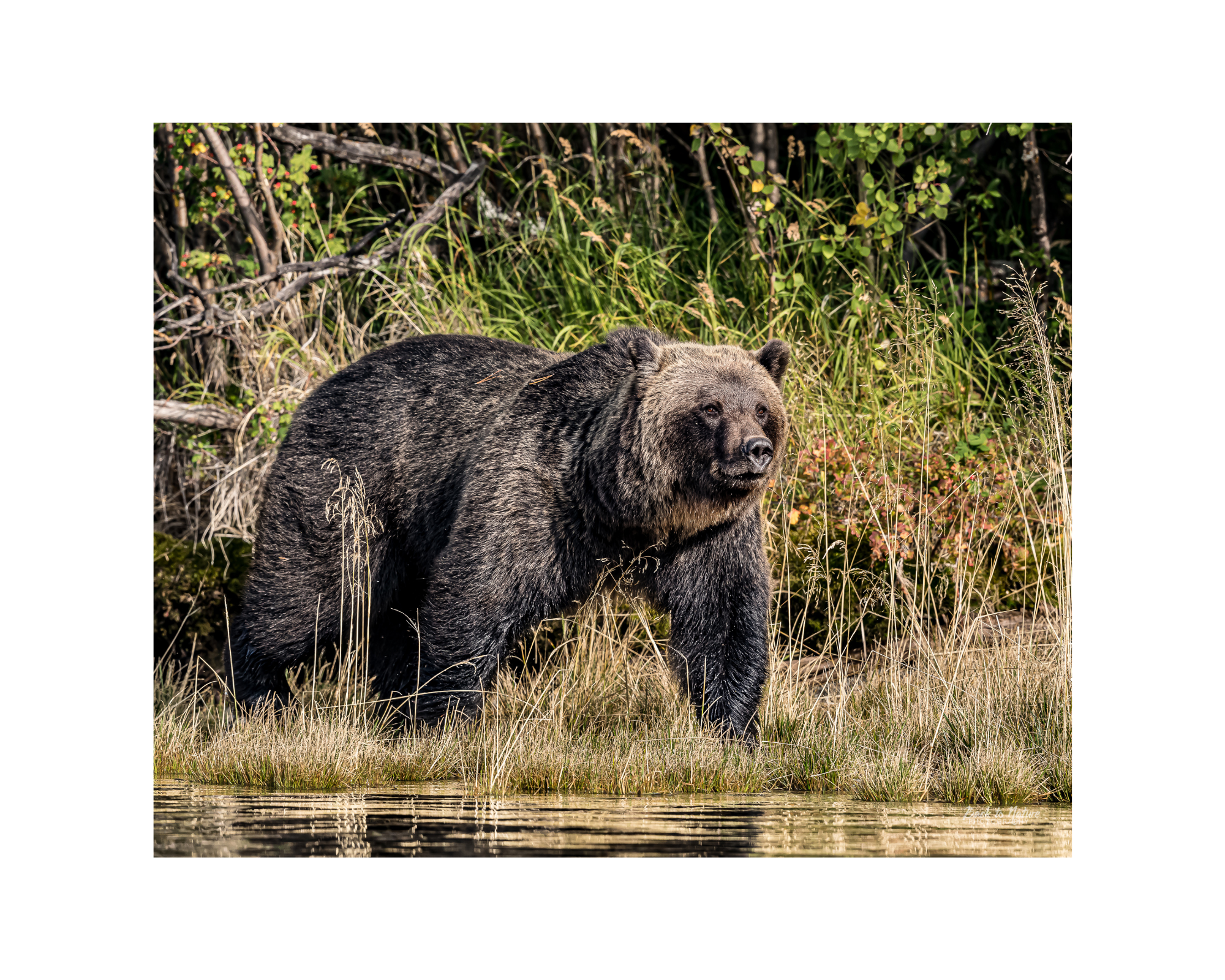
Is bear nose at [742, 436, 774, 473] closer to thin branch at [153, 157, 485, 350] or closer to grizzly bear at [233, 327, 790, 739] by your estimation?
grizzly bear at [233, 327, 790, 739]

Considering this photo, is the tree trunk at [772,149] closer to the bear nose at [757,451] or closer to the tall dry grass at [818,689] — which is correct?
the tall dry grass at [818,689]

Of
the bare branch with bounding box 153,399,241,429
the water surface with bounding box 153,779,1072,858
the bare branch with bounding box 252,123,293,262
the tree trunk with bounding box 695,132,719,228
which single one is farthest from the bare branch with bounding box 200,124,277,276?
the water surface with bounding box 153,779,1072,858

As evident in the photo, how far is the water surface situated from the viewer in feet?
14.8

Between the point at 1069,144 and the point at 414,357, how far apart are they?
581 cm

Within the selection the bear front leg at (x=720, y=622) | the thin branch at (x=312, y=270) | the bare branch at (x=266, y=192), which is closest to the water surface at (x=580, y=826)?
the bear front leg at (x=720, y=622)

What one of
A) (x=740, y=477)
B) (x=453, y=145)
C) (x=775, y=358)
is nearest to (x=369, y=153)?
(x=453, y=145)

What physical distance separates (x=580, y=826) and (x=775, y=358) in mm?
2762

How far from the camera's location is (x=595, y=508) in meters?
6.55

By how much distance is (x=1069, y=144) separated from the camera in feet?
35.2

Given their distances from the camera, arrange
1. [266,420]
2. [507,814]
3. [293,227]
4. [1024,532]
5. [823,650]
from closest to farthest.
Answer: [507,814] < [823,650] < [1024,532] < [266,420] < [293,227]

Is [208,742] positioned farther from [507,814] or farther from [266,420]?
[266,420]

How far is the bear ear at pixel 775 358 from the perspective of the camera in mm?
6688

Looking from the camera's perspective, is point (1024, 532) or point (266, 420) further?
point (266, 420)

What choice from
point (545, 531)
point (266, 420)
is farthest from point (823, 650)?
point (266, 420)
